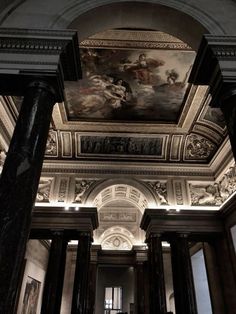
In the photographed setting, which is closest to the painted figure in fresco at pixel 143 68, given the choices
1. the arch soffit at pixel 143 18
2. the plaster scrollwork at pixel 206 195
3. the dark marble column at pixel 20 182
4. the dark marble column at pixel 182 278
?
the arch soffit at pixel 143 18

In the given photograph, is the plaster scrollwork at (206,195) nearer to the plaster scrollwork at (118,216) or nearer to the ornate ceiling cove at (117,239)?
the plaster scrollwork at (118,216)

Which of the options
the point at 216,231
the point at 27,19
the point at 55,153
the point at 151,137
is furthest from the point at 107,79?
the point at 216,231

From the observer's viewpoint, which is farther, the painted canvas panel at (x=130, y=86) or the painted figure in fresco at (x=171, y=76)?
the painted figure in fresco at (x=171, y=76)

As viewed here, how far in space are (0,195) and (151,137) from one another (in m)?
9.26

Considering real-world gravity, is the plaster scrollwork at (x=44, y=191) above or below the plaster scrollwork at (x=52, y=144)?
below

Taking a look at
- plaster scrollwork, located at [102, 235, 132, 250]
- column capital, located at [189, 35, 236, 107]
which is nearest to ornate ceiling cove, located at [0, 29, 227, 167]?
column capital, located at [189, 35, 236, 107]

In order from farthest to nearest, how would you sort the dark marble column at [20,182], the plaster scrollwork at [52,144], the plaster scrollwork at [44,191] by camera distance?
the plaster scrollwork at [52,144], the plaster scrollwork at [44,191], the dark marble column at [20,182]

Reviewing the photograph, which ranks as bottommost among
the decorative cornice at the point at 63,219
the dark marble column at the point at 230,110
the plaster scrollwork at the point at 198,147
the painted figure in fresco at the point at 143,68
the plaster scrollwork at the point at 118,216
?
the dark marble column at the point at 230,110

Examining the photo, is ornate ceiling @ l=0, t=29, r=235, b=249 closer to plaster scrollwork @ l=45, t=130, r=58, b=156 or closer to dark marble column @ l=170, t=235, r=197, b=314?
plaster scrollwork @ l=45, t=130, r=58, b=156

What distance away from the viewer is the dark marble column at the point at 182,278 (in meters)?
8.82

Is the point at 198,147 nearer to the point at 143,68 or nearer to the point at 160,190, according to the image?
the point at 160,190

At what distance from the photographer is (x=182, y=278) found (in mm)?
9281

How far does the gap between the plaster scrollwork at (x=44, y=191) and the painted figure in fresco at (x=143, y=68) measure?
579 centimetres

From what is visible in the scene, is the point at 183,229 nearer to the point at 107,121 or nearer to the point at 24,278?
the point at 107,121
